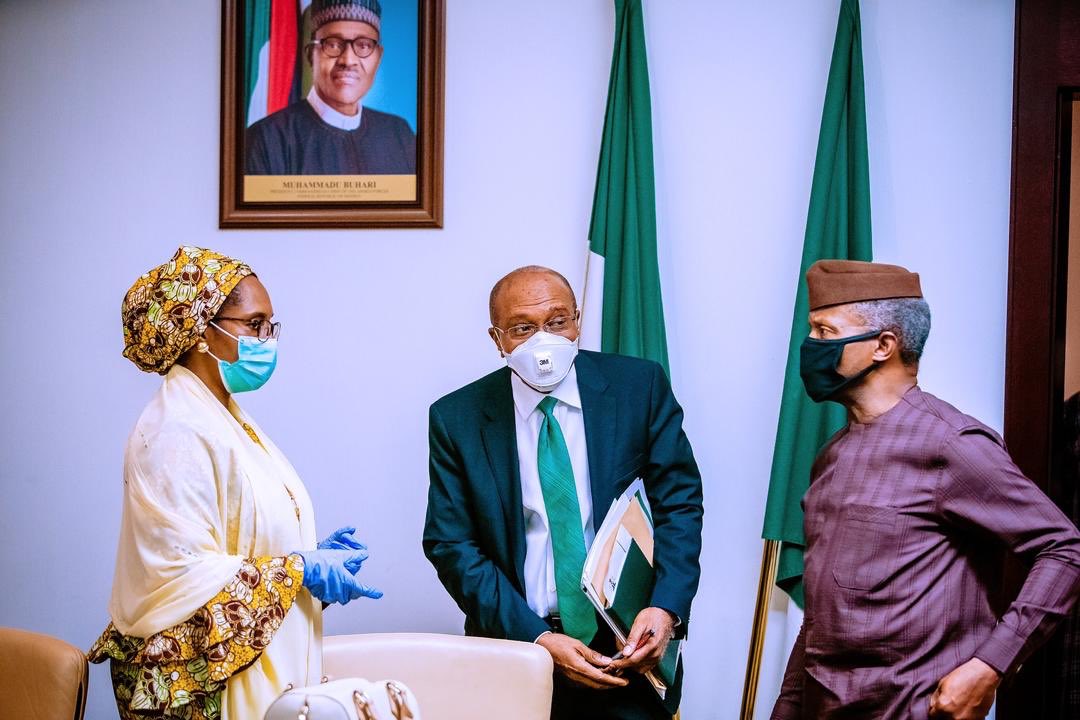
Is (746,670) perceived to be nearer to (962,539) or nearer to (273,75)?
(962,539)

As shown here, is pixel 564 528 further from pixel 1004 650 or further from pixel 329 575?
pixel 1004 650

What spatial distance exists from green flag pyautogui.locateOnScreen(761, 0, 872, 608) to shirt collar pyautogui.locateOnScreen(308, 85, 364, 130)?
4.88 ft

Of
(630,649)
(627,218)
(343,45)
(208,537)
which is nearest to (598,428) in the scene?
(630,649)

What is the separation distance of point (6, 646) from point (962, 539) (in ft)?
6.19

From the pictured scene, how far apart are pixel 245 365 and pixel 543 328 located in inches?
26.4

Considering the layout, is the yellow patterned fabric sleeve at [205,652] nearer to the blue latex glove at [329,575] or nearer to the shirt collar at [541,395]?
the blue latex glove at [329,575]

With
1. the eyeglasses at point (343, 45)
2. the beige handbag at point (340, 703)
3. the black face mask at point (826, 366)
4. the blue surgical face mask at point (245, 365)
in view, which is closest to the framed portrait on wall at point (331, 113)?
the eyeglasses at point (343, 45)

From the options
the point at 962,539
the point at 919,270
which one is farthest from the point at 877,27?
the point at 962,539

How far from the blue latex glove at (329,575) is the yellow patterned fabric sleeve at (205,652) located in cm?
8

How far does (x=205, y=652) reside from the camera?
199 cm

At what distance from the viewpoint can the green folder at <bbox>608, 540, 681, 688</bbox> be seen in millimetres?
2288

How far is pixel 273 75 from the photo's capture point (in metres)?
3.65

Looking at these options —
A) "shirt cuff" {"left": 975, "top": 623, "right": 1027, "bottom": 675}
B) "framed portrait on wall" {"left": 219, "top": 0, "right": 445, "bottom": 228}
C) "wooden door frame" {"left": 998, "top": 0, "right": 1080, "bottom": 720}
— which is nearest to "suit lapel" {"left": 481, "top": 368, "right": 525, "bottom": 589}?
"shirt cuff" {"left": 975, "top": 623, "right": 1027, "bottom": 675}

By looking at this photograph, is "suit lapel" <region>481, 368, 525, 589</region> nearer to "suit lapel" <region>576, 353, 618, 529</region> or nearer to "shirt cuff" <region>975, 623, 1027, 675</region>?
"suit lapel" <region>576, 353, 618, 529</region>
